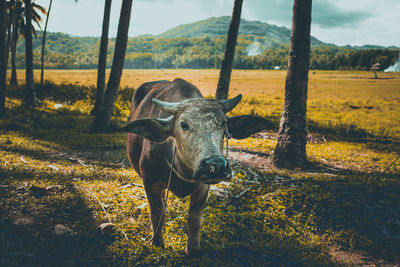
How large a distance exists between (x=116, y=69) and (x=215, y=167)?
932 cm

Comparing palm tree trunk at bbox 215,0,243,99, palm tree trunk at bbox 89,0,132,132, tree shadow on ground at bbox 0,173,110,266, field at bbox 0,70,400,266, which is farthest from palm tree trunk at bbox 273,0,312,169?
palm tree trunk at bbox 89,0,132,132

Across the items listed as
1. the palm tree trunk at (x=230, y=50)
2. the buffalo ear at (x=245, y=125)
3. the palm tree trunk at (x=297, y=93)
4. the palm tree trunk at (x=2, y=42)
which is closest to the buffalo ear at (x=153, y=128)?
the buffalo ear at (x=245, y=125)

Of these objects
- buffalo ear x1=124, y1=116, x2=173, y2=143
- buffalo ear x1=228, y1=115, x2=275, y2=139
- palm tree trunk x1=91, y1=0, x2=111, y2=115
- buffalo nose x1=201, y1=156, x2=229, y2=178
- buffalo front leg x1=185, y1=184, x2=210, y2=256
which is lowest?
buffalo front leg x1=185, y1=184, x2=210, y2=256

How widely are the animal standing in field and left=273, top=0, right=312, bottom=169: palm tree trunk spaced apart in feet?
12.8

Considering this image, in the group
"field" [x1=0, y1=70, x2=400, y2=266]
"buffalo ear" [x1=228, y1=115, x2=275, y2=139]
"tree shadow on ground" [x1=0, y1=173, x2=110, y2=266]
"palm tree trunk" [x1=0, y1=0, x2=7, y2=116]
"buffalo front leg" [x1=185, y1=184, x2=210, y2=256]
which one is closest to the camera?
"buffalo ear" [x1=228, y1=115, x2=275, y2=139]

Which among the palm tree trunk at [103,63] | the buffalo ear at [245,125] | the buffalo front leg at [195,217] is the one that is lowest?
the buffalo front leg at [195,217]

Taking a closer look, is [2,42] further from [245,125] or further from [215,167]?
[215,167]

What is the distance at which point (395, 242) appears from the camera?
12.6 ft

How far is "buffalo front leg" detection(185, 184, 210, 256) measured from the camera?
3.47 metres

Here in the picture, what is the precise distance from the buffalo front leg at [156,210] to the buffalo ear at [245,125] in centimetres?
130

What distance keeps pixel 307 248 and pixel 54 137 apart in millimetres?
9375

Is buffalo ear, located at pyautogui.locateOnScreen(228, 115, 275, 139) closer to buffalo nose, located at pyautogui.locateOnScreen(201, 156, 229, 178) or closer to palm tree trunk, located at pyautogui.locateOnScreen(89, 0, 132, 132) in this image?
buffalo nose, located at pyautogui.locateOnScreen(201, 156, 229, 178)

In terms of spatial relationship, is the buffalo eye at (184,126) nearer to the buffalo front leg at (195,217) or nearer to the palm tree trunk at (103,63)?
the buffalo front leg at (195,217)

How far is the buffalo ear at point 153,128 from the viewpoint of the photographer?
2.85 meters
